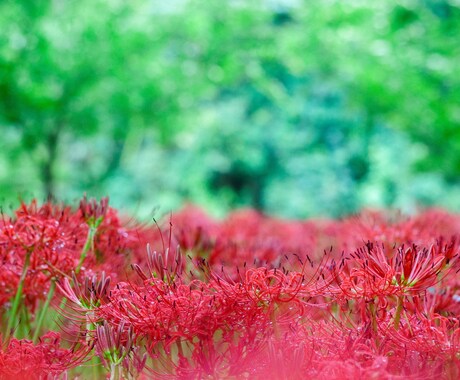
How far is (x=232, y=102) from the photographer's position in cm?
1086

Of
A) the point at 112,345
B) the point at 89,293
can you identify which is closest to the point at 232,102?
the point at 89,293

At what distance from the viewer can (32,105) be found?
18.5ft

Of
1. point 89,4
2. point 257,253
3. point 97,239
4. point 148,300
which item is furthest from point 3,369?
point 89,4

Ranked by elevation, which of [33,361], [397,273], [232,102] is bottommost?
[232,102]

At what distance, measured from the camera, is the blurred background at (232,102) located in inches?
229

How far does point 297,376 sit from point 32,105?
506cm

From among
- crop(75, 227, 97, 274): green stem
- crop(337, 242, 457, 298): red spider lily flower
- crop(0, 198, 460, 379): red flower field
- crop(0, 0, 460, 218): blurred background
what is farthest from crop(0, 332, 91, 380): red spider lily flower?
crop(0, 0, 460, 218): blurred background

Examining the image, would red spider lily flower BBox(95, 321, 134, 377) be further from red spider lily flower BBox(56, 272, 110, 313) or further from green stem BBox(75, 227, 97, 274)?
green stem BBox(75, 227, 97, 274)

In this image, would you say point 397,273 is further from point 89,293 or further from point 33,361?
point 33,361

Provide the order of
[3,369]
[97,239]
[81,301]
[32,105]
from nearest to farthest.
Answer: [3,369] → [81,301] → [97,239] → [32,105]

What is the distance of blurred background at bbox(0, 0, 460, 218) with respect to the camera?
229 inches

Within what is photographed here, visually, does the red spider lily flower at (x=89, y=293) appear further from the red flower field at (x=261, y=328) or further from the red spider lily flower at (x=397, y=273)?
the red spider lily flower at (x=397, y=273)

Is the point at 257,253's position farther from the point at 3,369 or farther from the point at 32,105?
the point at 32,105

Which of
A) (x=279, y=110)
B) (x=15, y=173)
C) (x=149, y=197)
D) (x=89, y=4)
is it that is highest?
(x=89, y=4)
